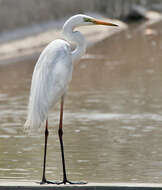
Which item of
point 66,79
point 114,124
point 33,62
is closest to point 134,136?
Result: point 114,124

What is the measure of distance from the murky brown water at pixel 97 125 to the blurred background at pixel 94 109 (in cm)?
1

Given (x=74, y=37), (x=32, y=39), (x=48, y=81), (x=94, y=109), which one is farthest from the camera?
(x=32, y=39)

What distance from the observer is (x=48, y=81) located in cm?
752

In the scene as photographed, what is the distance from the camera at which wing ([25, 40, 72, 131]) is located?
24.3 ft

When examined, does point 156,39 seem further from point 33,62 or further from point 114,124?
point 114,124

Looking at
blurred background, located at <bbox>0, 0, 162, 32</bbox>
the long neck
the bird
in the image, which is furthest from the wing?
blurred background, located at <bbox>0, 0, 162, 32</bbox>

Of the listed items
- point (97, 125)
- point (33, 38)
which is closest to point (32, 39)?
point (33, 38)

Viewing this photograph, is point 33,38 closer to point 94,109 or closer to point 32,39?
point 32,39

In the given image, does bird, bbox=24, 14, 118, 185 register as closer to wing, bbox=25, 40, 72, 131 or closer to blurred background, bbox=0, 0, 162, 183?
wing, bbox=25, 40, 72, 131

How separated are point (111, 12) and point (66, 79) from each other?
1266 inches

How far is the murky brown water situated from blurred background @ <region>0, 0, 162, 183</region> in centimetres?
1

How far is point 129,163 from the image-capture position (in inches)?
362

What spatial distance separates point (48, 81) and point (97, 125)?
4442 mm

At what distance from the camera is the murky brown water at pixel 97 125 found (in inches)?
349
